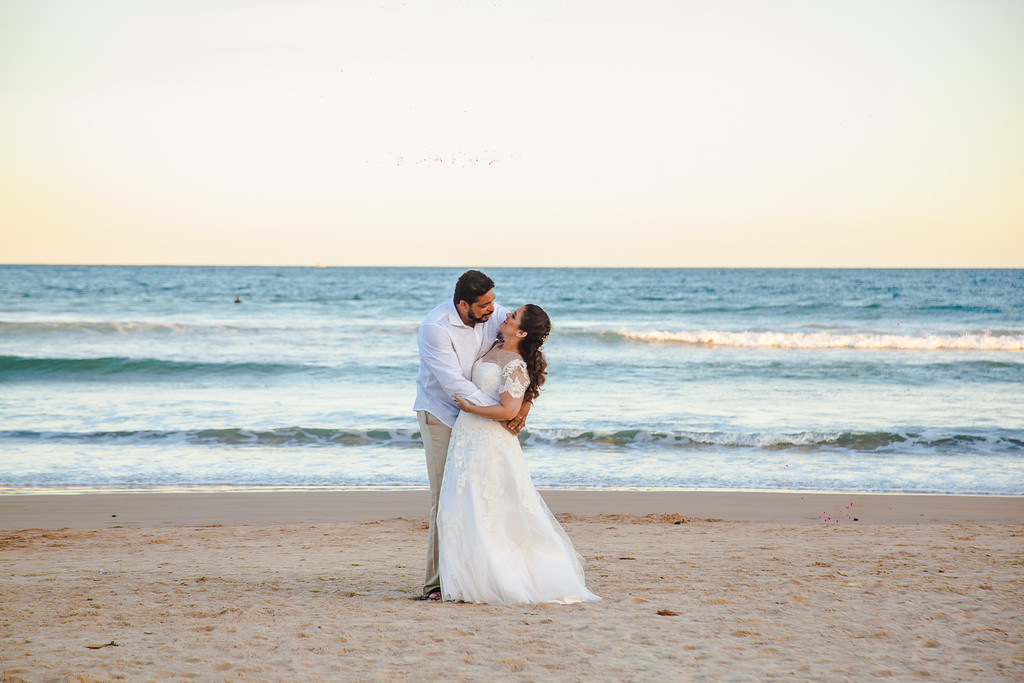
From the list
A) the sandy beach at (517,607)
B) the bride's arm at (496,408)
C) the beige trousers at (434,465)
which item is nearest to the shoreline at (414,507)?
the sandy beach at (517,607)

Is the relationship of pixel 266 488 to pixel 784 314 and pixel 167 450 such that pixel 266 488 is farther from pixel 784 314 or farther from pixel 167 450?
pixel 784 314

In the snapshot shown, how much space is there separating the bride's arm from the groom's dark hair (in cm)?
52

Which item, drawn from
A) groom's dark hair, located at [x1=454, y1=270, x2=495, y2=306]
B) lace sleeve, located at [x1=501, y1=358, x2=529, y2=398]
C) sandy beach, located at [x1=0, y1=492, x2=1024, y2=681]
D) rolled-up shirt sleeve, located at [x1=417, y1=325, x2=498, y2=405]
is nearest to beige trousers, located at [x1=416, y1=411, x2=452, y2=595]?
sandy beach, located at [x1=0, y1=492, x2=1024, y2=681]

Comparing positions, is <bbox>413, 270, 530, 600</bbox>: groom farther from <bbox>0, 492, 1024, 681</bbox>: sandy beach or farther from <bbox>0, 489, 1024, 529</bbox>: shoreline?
<bbox>0, 489, 1024, 529</bbox>: shoreline

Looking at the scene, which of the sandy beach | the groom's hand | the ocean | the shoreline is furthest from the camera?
the ocean

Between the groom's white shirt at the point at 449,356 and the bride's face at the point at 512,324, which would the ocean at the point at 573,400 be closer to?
the groom's white shirt at the point at 449,356

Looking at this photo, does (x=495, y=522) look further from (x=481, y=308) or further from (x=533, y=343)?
(x=481, y=308)

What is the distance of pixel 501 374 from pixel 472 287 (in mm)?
497

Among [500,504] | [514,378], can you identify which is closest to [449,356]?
[514,378]

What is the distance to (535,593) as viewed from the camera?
446 centimetres

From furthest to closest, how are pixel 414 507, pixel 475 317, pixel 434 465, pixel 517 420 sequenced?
pixel 414 507
pixel 434 465
pixel 517 420
pixel 475 317

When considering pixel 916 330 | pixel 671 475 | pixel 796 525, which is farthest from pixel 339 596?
pixel 916 330

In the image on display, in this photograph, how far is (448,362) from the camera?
4340 millimetres

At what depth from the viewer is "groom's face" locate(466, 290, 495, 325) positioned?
14.2 ft
